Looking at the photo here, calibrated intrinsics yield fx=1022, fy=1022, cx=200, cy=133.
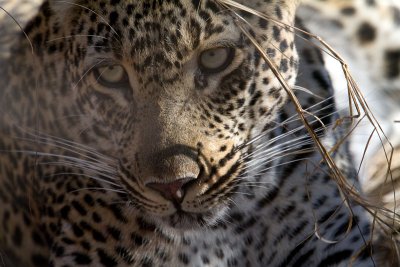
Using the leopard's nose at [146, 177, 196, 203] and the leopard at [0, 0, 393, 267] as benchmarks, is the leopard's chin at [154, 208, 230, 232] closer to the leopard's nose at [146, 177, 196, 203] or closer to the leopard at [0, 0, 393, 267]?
the leopard at [0, 0, 393, 267]

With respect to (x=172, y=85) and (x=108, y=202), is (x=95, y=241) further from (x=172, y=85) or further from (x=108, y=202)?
(x=172, y=85)

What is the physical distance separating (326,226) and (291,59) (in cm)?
65

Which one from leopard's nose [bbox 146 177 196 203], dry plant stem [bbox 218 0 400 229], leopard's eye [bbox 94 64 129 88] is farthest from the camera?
leopard's eye [bbox 94 64 129 88]

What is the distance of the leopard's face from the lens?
10.5ft

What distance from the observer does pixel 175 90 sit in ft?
10.8

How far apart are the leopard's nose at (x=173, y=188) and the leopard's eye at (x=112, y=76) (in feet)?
1.45

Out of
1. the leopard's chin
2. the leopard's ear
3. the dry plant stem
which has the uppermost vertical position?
the leopard's ear

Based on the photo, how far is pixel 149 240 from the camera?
3.60 meters

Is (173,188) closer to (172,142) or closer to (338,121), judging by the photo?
(172,142)

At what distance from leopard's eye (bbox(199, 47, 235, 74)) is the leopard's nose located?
419mm

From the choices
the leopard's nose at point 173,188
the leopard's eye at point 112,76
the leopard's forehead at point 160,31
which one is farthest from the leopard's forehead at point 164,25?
the leopard's nose at point 173,188

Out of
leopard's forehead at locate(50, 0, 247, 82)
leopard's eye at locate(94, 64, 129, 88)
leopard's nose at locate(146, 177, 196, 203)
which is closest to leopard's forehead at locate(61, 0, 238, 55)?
leopard's forehead at locate(50, 0, 247, 82)

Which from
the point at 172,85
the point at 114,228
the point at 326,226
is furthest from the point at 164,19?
the point at 326,226

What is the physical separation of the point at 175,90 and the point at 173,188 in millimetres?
344
